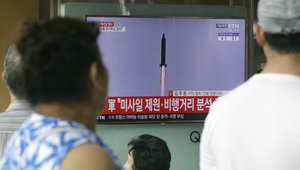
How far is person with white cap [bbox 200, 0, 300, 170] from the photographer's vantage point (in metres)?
1.45

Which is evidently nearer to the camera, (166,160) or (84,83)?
(84,83)

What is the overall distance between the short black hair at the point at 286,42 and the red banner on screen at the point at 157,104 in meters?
2.54

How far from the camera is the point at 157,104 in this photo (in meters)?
4.05

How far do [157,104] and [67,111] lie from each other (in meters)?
2.81

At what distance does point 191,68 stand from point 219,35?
31 cm

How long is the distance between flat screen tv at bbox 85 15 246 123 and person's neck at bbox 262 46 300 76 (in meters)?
2.49

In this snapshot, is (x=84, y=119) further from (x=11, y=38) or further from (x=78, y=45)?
(x=11, y=38)

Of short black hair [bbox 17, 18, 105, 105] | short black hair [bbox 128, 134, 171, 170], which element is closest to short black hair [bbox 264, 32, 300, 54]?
short black hair [bbox 17, 18, 105, 105]

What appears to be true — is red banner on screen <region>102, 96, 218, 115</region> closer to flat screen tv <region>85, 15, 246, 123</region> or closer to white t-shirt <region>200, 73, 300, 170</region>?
flat screen tv <region>85, 15, 246, 123</region>

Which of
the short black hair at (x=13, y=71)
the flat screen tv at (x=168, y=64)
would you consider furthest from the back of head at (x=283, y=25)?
the flat screen tv at (x=168, y=64)

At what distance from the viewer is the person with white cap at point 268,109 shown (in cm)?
145

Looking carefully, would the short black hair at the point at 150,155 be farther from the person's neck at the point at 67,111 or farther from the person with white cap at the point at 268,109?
the person's neck at the point at 67,111

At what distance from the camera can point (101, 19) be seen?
3.95 m

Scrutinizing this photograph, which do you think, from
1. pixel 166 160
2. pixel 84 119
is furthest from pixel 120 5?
pixel 84 119
